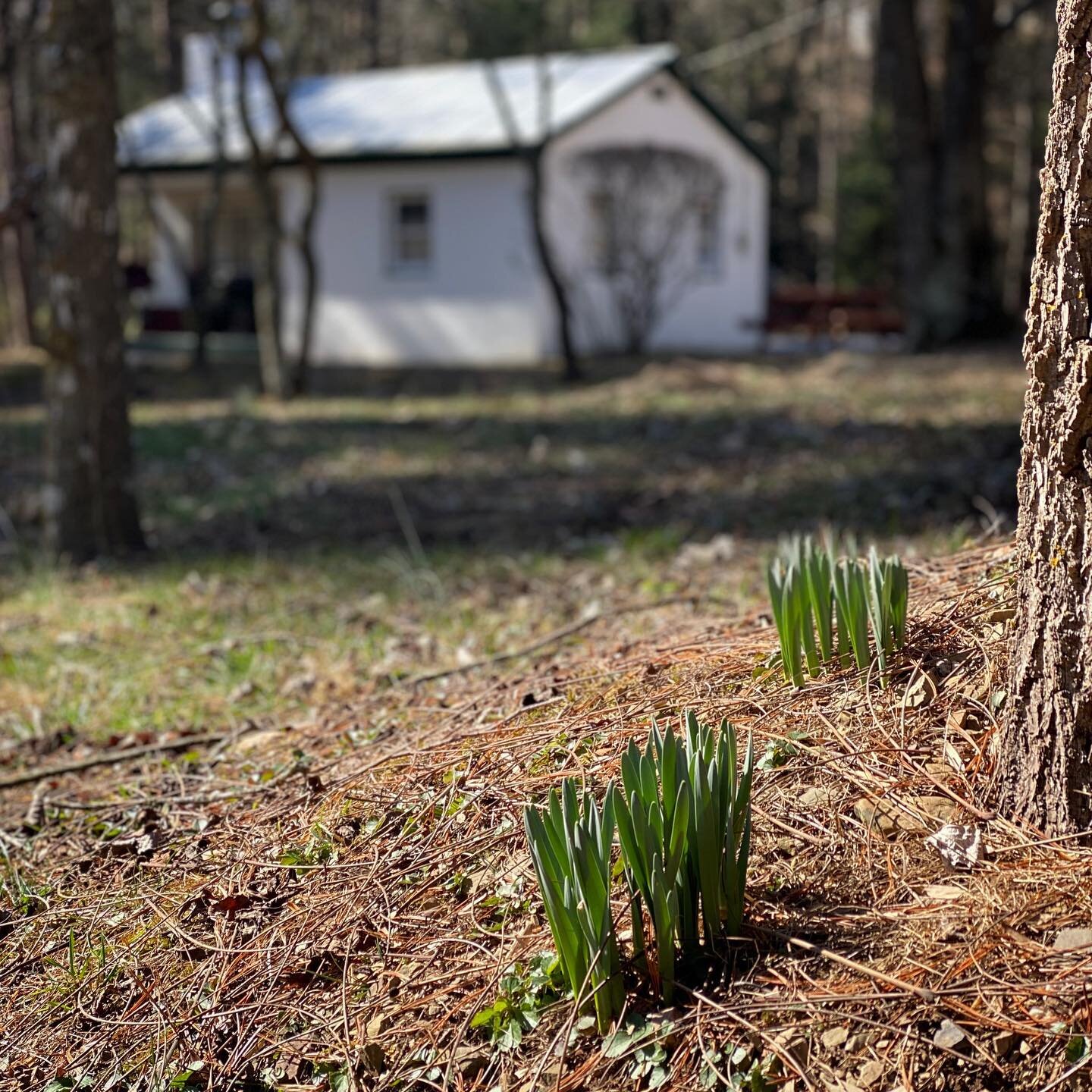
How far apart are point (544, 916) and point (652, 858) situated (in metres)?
0.43

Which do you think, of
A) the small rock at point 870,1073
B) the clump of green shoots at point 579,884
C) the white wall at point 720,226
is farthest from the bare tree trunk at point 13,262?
the small rock at point 870,1073

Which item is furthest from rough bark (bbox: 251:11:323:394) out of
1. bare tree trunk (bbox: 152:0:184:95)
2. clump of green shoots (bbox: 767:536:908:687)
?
clump of green shoots (bbox: 767:536:908:687)

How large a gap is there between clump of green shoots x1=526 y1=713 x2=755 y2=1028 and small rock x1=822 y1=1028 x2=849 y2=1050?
23 centimetres

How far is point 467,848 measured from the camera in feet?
8.77

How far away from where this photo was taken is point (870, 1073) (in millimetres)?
1992

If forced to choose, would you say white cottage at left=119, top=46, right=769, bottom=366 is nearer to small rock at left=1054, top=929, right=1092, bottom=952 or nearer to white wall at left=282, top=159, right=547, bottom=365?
white wall at left=282, top=159, right=547, bottom=365

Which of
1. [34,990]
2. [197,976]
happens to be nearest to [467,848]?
[197,976]

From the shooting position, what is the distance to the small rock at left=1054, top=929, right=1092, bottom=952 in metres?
2.05

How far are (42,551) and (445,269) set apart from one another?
14.7m

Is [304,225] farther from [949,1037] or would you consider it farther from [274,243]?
[949,1037]

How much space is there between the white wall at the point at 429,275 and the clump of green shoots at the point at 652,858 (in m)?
18.6

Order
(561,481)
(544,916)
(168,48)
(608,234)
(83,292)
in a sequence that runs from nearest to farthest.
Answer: (544,916) < (83,292) < (561,481) < (608,234) < (168,48)

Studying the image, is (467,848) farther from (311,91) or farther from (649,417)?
(311,91)

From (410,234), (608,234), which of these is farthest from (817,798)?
(410,234)
